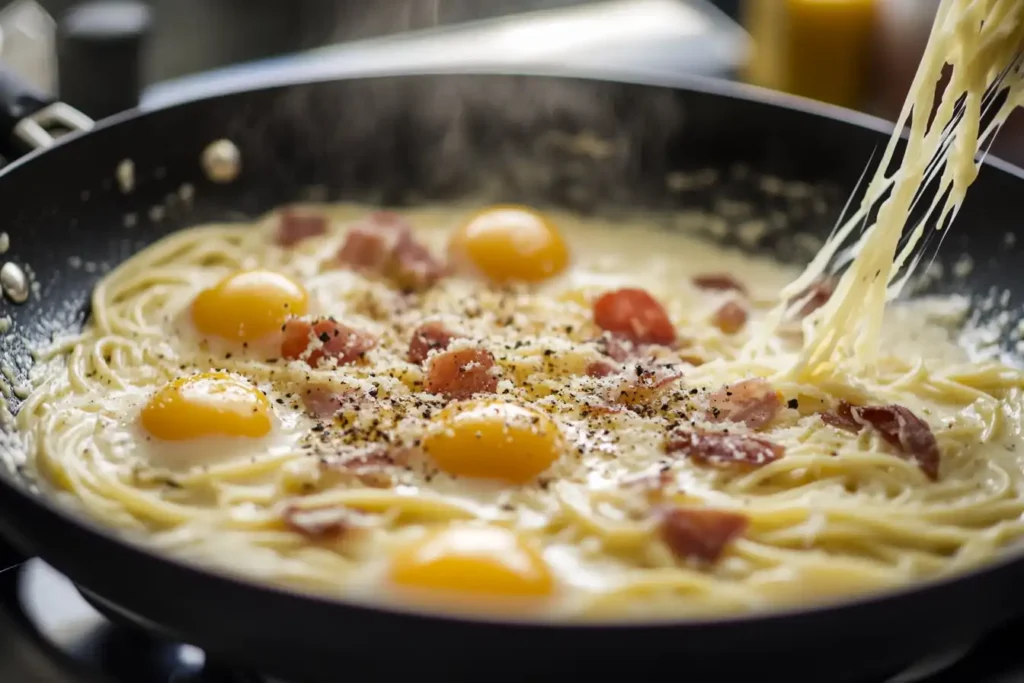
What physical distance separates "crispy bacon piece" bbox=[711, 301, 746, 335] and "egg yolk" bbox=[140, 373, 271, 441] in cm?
138

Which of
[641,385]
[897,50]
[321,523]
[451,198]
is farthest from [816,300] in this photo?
[897,50]

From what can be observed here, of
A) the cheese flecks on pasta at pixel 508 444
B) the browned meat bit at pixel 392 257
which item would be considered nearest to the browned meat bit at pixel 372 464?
the cheese flecks on pasta at pixel 508 444

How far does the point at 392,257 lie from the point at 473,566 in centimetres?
157

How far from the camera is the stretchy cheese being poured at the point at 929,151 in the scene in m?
2.54

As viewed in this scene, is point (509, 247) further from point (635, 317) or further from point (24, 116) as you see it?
point (24, 116)

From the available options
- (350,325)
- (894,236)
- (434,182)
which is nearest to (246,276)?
(350,325)

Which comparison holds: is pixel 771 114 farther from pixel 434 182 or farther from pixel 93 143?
pixel 93 143

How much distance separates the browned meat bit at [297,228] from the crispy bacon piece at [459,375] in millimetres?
972

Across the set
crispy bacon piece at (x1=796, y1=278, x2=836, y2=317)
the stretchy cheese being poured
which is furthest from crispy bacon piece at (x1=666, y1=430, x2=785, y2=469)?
crispy bacon piece at (x1=796, y1=278, x2=836, y2=317)

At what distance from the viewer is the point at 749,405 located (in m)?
2.74

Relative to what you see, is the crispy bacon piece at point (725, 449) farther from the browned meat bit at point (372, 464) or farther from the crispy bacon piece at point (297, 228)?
the crispy bacon piece at point (297, 228)

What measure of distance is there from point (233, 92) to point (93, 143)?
543mm

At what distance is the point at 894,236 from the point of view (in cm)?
275

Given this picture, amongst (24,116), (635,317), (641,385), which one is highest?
(24,116)
